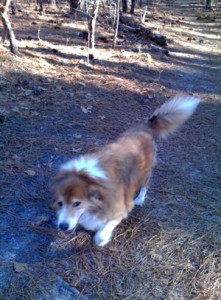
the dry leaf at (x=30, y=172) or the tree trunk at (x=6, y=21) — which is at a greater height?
the tree trunk at (x=6, y=21)

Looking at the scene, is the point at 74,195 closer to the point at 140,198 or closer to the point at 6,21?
the point at 140,198

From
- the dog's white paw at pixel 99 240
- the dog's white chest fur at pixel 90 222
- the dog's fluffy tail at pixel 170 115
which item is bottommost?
the dog's white paw at pixel 99 240

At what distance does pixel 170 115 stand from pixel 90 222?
66.9 inches

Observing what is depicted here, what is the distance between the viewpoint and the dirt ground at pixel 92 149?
2.77 metres

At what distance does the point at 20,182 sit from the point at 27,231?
82 centimetres

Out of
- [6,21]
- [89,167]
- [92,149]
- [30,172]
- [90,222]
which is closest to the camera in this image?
[89,167]

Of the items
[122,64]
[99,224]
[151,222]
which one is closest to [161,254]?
[151,222]

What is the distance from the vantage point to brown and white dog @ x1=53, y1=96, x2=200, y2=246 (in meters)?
2.68

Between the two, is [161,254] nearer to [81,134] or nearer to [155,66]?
[81,134]

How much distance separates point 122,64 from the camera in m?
9.02

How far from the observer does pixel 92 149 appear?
4652 millimetres

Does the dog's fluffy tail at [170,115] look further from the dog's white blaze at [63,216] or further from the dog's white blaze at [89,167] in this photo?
the dog's white blaze at [63,216]

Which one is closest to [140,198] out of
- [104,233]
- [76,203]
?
[104,233]

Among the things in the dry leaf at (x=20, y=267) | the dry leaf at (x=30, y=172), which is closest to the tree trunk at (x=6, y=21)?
the dry leaf at (x=30, y=172)
